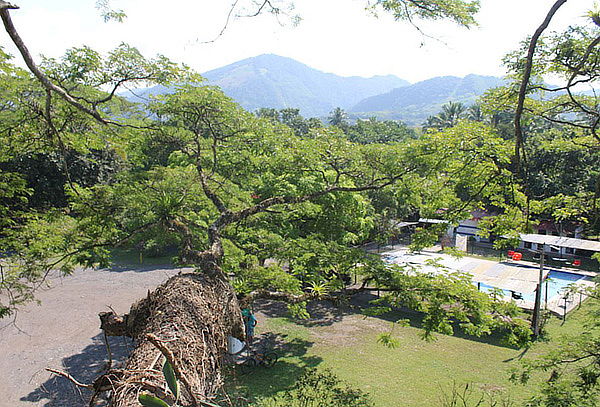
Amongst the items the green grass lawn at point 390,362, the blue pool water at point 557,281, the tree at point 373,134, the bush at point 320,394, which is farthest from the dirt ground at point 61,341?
the tree at point 373,134

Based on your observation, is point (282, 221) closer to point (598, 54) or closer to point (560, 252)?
point (598, 54)

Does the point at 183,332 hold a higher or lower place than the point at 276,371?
higher

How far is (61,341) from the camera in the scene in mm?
10883

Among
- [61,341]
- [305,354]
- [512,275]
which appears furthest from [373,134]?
[61,341]

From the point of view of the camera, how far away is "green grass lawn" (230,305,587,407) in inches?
343

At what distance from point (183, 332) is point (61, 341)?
9.74 meters

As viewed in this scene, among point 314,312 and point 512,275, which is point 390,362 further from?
point 512,275

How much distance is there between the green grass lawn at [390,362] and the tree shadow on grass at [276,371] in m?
0.02

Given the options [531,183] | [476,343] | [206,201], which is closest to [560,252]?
[531,183]

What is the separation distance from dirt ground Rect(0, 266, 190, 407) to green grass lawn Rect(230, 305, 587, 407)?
12.3 feet

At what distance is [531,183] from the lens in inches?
882

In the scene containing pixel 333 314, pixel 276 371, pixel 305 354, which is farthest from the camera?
pixel 333 314

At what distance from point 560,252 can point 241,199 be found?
22534 mm

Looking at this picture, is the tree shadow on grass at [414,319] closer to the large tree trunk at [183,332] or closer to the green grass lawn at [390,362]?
the green grass lawn at [390,362]
